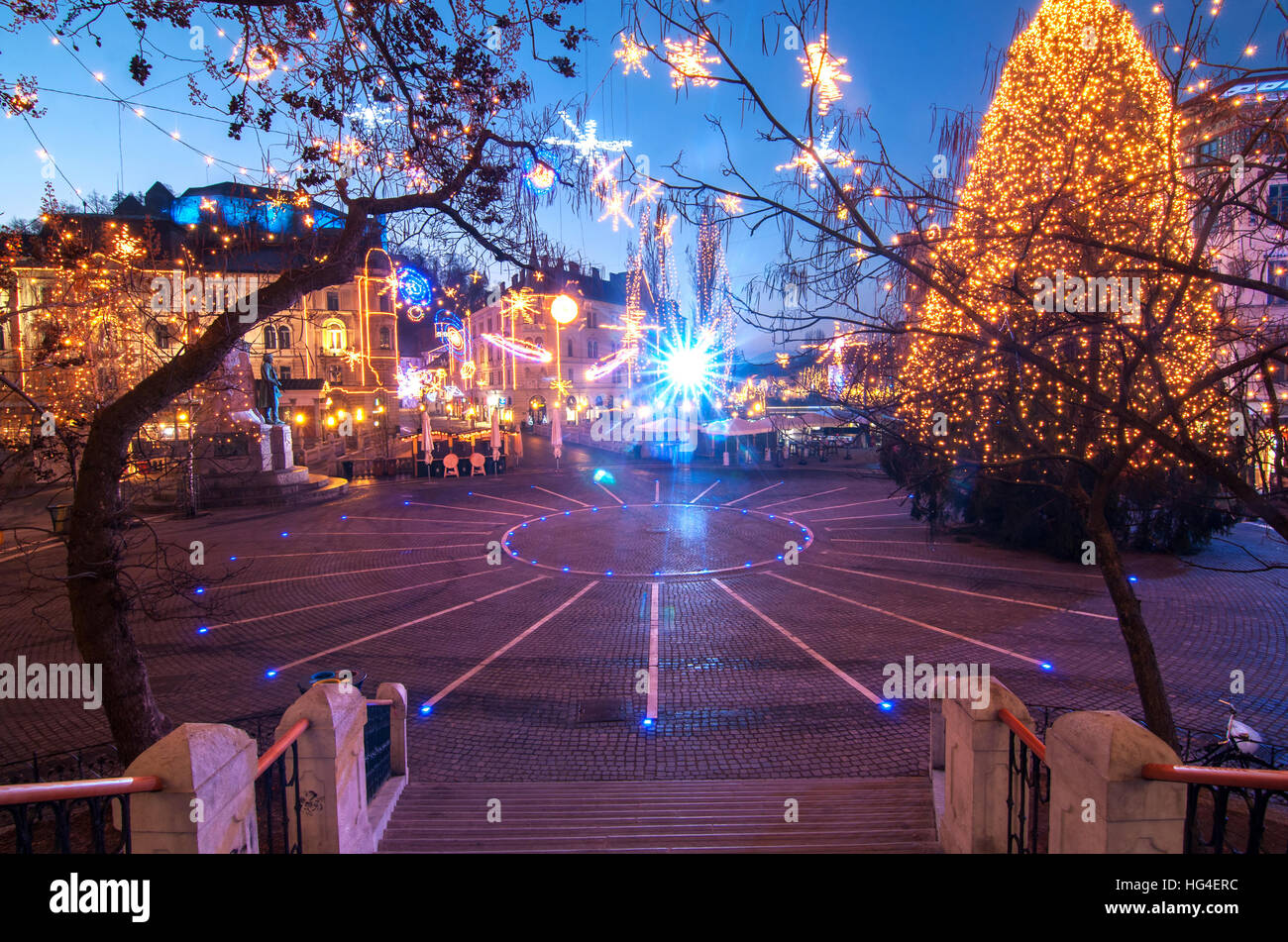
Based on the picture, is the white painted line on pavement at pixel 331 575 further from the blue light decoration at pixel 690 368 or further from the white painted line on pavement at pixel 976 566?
the blue light decoration at pixel 690 368

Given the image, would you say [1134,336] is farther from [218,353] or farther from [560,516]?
[560,516]

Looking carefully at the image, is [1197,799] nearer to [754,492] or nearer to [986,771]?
[986,771]

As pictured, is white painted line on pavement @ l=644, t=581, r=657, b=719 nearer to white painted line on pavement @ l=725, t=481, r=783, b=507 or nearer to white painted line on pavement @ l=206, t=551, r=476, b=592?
white painted line on pavement @ l=206, t=551, r=476, b=592

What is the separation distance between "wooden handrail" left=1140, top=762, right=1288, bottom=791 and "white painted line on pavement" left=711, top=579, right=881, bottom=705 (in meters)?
5.61

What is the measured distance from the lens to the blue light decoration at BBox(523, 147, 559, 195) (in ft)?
21.7

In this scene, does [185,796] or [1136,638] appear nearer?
[185,796]

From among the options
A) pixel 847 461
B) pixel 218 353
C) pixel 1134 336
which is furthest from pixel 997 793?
pixel 847 461

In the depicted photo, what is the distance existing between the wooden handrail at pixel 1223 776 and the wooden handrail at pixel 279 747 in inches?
184

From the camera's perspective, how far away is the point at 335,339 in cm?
5453

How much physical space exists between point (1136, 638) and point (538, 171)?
7.01 meters
